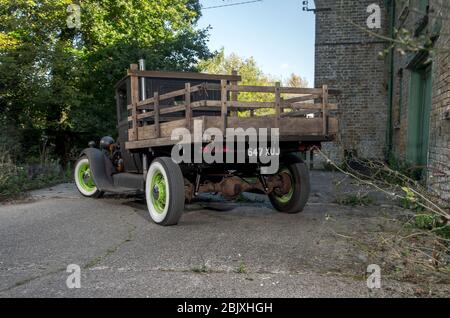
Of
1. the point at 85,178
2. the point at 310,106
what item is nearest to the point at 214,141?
the point at 310,106

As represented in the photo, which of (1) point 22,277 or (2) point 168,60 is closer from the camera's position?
(1) point 22,277

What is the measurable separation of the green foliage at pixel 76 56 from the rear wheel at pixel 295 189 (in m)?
11.1

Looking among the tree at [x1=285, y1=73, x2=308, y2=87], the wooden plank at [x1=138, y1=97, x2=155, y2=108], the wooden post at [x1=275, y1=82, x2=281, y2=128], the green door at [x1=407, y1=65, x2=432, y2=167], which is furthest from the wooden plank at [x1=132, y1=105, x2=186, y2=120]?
the tree at [x1=285, y1=73, x2=308, y2=87]

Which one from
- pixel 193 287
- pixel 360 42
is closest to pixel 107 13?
pixel 360 42

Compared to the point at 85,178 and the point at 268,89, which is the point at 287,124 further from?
the point at 85,178

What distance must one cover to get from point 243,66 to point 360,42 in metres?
37.2

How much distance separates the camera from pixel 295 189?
6074 millimetres

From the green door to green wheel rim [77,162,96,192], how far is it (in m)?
6.44

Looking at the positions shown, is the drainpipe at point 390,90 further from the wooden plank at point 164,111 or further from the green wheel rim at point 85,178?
the wooden plank at point 164,111

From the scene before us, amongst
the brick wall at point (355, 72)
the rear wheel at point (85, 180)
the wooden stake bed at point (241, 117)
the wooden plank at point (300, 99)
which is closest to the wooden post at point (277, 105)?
the wooden stake bed at point (241, 117)

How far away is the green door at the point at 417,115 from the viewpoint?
901 cm

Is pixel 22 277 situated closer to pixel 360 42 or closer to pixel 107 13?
pixel 360 42

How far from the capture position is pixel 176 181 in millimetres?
5152

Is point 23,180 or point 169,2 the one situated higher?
point 169,2
